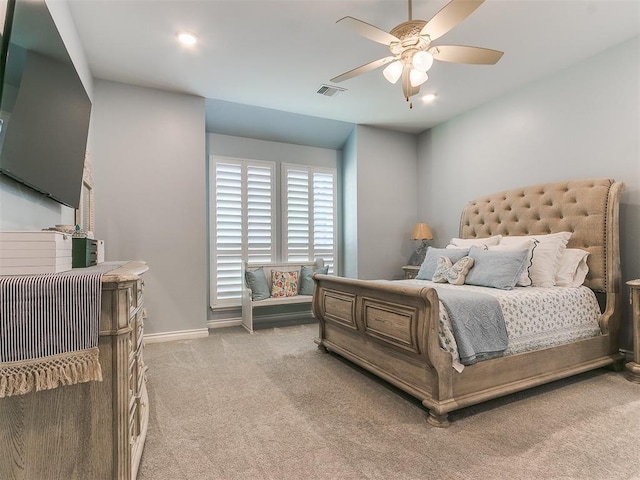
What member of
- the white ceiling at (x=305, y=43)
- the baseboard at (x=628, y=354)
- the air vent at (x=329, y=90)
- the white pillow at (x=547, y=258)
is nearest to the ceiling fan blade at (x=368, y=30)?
the white ceiling at (x=305, y=43)

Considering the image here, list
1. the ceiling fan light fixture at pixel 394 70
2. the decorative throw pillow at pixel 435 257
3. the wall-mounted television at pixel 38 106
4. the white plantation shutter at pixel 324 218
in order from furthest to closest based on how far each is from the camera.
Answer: the white plantation shutter at pixel 324 218
the decorative throw pillow at pixel 435 257
the ceiling fan light fixture at pixel 394 70
the wall-mounted television at pixel 38 106

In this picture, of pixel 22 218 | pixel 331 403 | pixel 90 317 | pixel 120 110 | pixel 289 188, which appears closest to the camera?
pixel 90 317

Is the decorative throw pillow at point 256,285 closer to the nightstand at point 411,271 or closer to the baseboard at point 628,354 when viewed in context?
the nightstand at point 411,271

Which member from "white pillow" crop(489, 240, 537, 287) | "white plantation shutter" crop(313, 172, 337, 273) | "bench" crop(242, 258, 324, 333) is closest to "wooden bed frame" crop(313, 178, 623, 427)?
"white pillow" crop(489, 240, 537, 287)

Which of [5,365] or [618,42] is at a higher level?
[618,42]

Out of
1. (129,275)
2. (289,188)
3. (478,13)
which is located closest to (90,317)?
(129,275)

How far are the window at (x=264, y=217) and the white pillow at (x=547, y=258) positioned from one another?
2.86 m

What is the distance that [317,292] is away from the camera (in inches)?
137

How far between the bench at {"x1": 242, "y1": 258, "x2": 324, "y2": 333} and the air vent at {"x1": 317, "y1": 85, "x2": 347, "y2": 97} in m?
2.25

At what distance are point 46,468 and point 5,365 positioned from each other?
450mm

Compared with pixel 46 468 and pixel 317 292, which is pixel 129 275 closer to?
pixel 46 468

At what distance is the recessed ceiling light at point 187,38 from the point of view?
9.37 feet

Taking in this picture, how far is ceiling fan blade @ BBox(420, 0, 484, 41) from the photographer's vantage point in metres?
1.79

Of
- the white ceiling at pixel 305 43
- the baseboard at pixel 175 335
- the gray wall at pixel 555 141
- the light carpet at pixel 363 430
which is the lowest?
the light carpet at pixel 363 430
